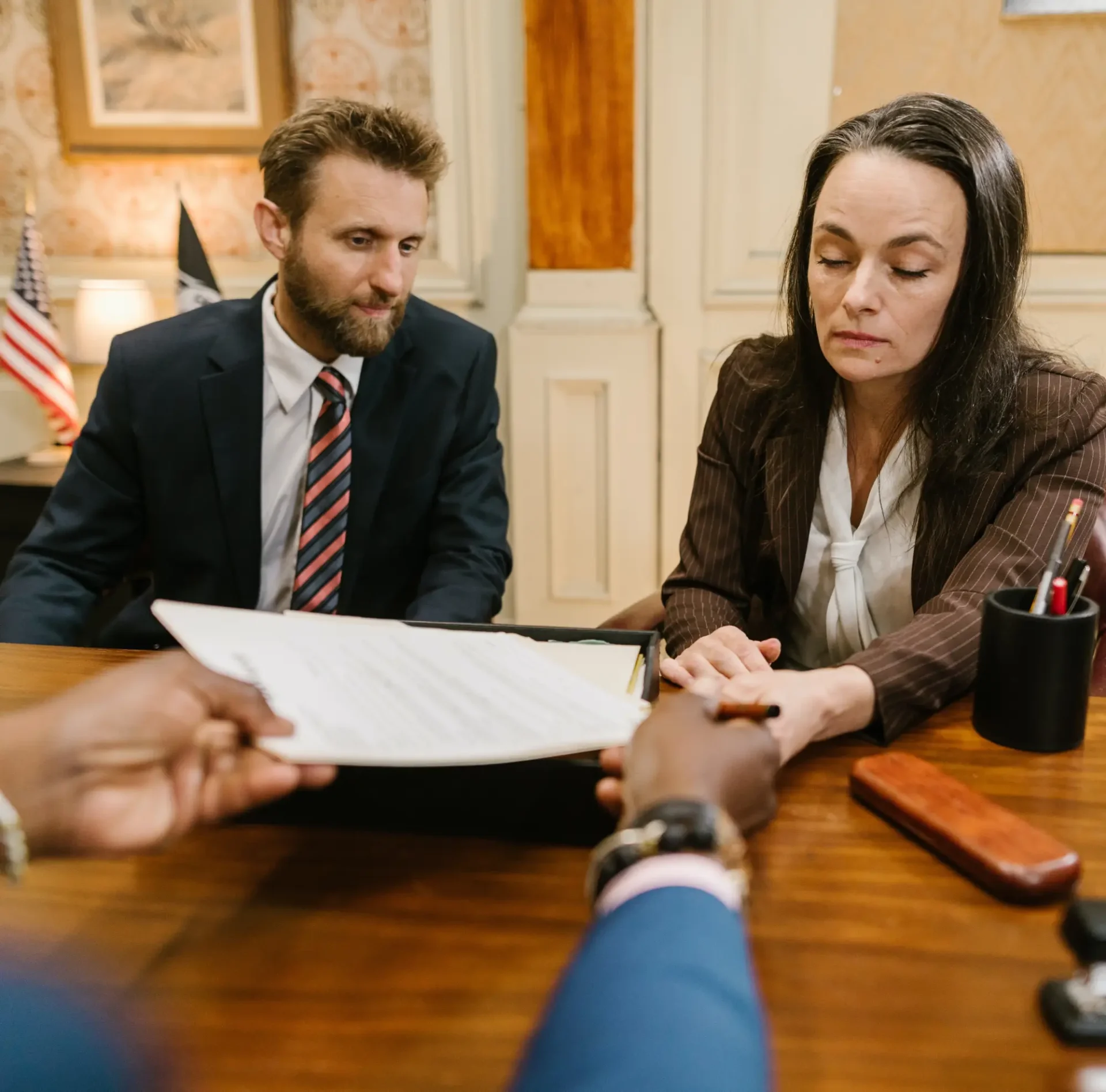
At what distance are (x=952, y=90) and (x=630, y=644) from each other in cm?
221

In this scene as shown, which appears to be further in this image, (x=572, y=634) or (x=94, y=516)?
(x=94, y=516)

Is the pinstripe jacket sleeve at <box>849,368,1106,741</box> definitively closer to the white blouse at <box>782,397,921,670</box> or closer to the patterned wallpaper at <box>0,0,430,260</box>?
the white blouse at <box>782,397,921,670</box>

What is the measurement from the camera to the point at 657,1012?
0.46 meters

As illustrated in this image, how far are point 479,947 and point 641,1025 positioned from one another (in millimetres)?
259

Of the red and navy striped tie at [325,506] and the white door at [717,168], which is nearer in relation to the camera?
the red and navy striped tie at [325,506]

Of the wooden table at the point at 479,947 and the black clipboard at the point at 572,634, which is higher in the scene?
the black clipboard at the point at 572,634

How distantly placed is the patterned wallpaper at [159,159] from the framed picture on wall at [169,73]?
5cm

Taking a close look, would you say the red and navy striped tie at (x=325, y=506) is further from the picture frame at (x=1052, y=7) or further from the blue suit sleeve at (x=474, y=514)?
the picture frame at (x=1052, y=7)

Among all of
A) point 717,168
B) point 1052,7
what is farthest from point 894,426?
point 1052,7

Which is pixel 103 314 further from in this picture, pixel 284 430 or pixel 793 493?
pixel 793 493

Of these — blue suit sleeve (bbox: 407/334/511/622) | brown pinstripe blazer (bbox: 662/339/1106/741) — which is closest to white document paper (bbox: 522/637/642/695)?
brown pinstripe blazer (bbox: 662/339/1106/741)

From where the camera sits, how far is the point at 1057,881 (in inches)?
28.6

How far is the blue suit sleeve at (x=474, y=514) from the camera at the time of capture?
174 cm

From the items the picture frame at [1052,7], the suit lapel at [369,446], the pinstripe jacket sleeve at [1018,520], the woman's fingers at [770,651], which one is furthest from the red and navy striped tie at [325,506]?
the picture frame at [1052,7]
